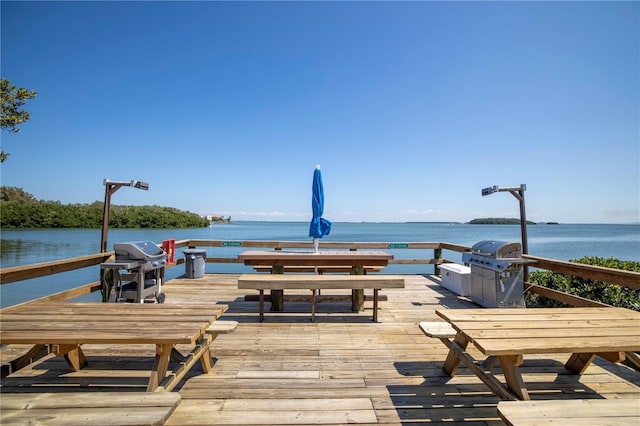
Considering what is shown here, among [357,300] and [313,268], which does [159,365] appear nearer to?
[357,300]

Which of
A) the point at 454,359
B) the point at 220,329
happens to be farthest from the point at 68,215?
the point at 454,359

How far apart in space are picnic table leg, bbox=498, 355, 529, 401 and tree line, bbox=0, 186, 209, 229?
33673 mm

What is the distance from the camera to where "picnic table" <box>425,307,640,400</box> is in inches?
70.4

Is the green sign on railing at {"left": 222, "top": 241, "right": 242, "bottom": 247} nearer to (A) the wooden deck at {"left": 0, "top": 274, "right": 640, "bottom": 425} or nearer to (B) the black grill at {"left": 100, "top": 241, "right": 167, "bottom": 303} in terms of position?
(B) the black grill at {"left": 100, "top": 241, "right": 167, "bottom": 303}

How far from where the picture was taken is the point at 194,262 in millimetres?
7105

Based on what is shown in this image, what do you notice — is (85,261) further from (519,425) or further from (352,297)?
(519,425)

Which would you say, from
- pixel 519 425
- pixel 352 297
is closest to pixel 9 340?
pixel 519 425

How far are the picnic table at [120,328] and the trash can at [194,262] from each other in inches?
179

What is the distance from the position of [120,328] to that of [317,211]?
3441 millimetres

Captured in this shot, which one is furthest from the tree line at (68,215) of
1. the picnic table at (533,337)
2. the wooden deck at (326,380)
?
the picnic table at (533,337)

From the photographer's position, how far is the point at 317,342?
11.0 ft

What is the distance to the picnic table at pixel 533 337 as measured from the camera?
5.86 ft

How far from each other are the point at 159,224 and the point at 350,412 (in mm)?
36046

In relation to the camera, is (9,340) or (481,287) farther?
(481,287)
